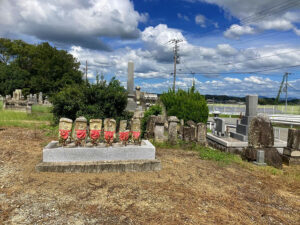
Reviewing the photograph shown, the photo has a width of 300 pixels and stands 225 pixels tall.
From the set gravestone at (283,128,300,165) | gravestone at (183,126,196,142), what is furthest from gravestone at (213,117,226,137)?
gravestone at (283,128,300,165)

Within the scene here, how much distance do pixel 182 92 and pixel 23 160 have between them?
30.7ft

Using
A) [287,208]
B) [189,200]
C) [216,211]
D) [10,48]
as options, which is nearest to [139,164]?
[189,200]

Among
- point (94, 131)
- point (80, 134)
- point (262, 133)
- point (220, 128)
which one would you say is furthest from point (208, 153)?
point (80, 134)

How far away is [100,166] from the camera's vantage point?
168 inches

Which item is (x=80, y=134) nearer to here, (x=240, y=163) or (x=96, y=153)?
(x=96, y=153)

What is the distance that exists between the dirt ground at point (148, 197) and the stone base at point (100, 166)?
5.3 inches

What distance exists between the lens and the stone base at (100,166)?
4.14 meters

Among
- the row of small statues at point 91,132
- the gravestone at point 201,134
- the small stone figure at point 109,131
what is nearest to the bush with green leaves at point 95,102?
the gravestone at point 201,134

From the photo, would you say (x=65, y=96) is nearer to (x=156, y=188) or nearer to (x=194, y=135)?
(x=194, y=135)

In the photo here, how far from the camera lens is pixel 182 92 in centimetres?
1237

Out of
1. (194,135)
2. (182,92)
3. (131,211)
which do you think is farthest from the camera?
(182,92)

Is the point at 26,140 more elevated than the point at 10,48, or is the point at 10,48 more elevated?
the point at 10,48

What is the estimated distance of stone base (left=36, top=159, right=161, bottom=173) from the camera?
→ 13.6ft

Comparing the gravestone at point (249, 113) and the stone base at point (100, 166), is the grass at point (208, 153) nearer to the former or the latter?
the gravestone at point (249, 113)
